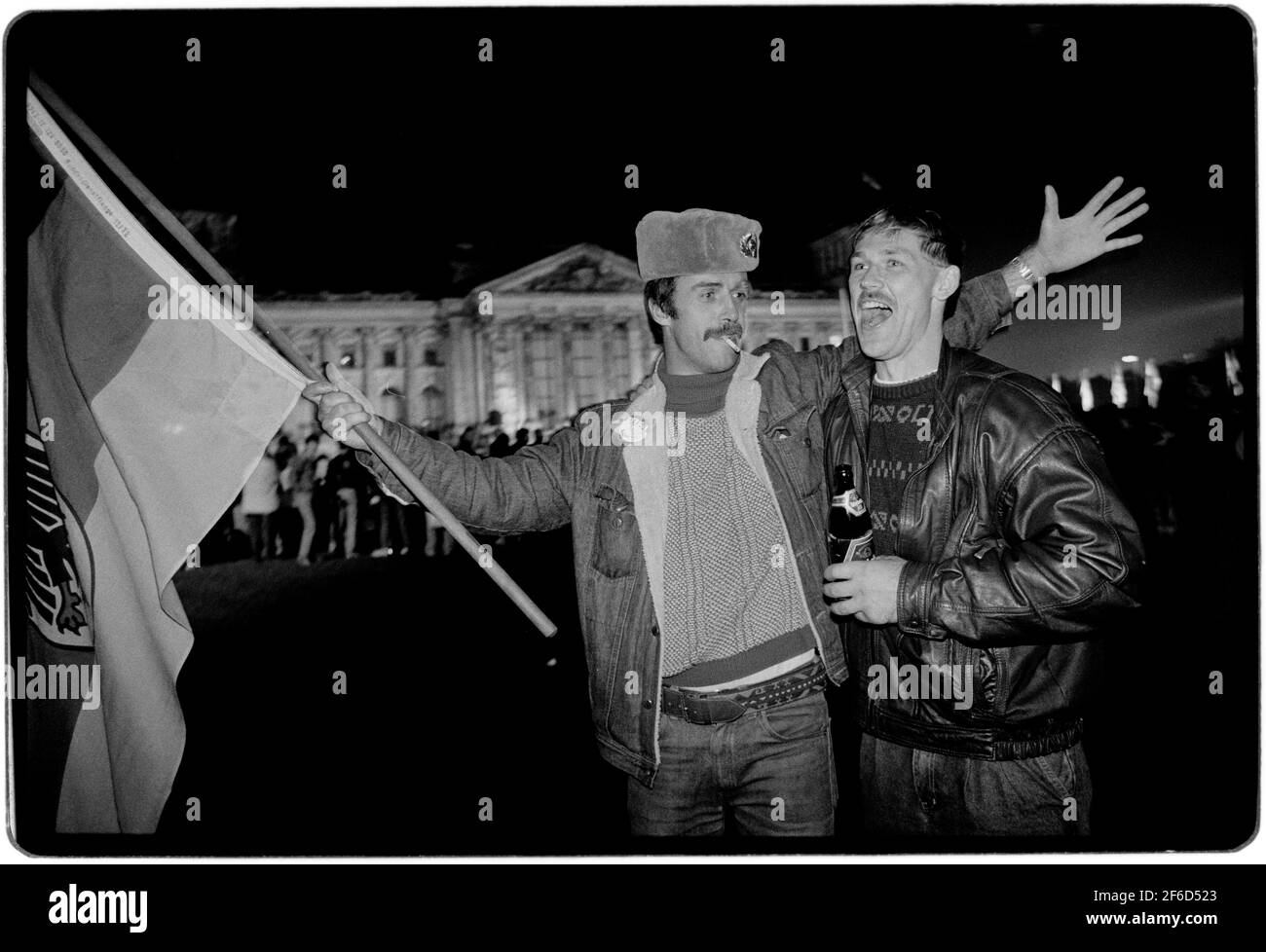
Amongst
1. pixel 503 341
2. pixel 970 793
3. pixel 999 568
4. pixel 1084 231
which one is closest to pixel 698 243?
pixel 503 341

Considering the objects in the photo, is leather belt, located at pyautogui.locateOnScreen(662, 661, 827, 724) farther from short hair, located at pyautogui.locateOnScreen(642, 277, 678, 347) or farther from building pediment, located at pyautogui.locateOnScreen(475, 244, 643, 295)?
building pediment, located at pyautogui.locateOnScreen(475, 244, 643, 295)

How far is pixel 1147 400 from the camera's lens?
3416mm

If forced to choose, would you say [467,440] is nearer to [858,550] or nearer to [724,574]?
[724,574]

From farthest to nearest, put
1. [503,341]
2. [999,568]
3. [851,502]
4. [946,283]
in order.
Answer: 1. [503,341]
2. [946,283]
3. [851,502]
4. [999,568]

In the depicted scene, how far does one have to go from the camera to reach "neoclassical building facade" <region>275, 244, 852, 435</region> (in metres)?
3.42

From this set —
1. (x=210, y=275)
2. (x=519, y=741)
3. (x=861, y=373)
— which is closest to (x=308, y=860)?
(x=519, y=741)

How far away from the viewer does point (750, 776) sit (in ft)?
10.8

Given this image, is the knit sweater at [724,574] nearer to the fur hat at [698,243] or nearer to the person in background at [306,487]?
the fur hat at [698,243]

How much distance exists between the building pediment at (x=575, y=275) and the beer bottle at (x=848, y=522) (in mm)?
861

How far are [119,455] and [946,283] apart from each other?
101 inches

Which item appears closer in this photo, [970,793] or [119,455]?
[970,793]

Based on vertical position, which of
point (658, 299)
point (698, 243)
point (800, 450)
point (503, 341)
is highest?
point (698, 243)

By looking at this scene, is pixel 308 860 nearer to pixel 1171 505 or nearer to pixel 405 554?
pixel 405 554
